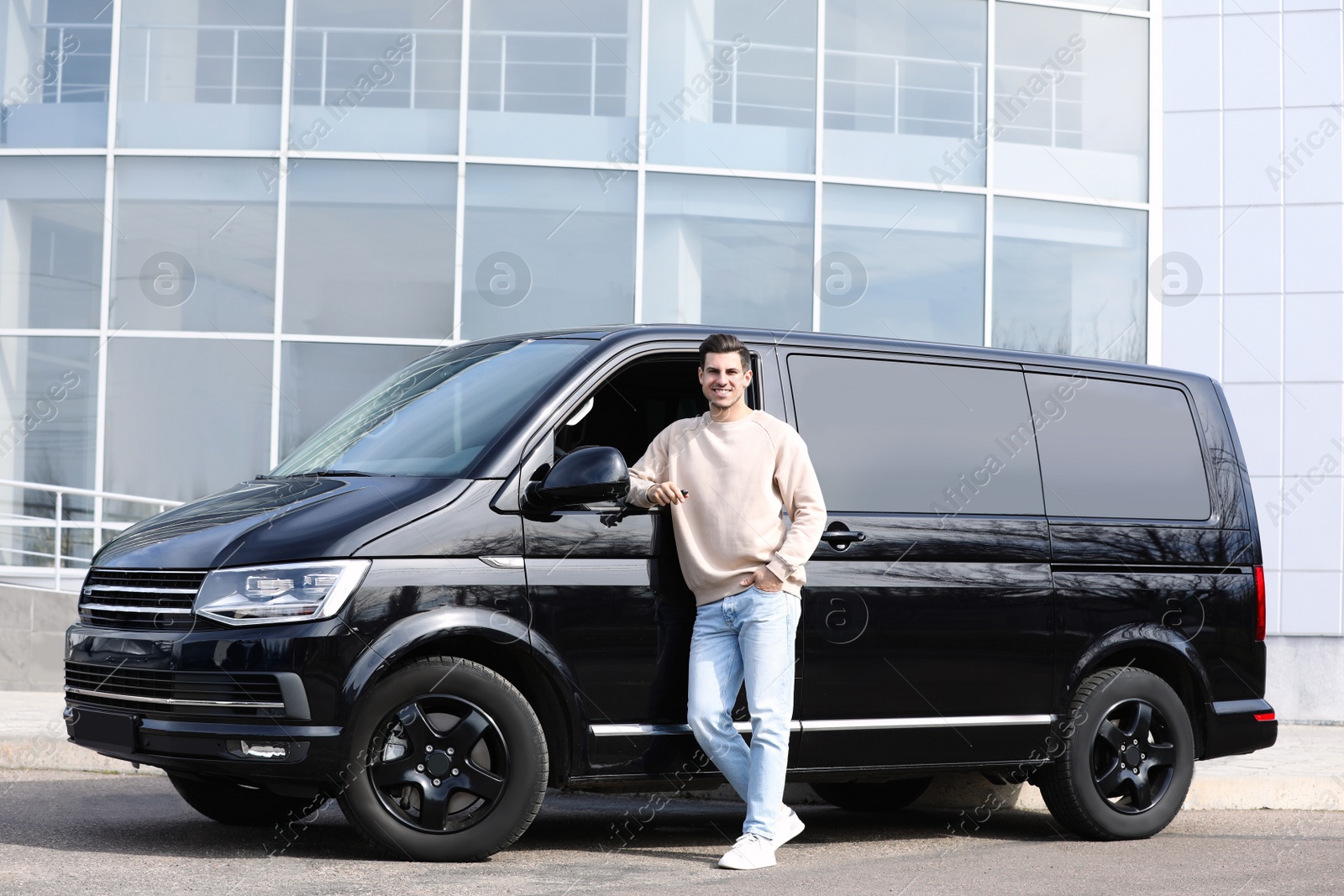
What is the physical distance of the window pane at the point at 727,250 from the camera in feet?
48.1

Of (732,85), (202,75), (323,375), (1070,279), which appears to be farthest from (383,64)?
(1070,279)

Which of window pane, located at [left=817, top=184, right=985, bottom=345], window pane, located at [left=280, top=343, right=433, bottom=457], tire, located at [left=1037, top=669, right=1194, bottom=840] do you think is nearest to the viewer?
tire, located at [left=1037, top=669, right=1194, bottom=840]

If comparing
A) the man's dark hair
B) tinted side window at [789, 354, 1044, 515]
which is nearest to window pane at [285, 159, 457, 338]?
tinted side window at [789, 354, 1044, 515]

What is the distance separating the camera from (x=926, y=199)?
1527 cm

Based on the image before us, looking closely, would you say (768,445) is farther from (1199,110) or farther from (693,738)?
(1199,110)

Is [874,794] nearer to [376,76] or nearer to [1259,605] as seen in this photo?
[1259,605]

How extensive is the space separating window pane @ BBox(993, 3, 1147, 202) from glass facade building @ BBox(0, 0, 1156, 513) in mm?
1239

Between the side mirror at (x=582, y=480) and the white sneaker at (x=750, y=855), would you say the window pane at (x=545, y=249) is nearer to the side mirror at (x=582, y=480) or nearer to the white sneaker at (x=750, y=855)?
the side mirror at (x=582, y=480)

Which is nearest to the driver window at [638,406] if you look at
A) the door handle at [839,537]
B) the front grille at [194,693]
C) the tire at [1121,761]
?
the door handle at [839,537]

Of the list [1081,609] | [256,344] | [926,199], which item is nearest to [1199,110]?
[926,199]

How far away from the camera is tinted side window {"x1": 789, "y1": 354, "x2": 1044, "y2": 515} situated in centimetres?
638

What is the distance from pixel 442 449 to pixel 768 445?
1.18 m

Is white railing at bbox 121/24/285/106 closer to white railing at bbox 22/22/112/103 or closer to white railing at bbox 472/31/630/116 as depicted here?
white railing at bbox 22/22/112/103

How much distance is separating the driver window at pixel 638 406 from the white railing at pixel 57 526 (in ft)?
27.6
